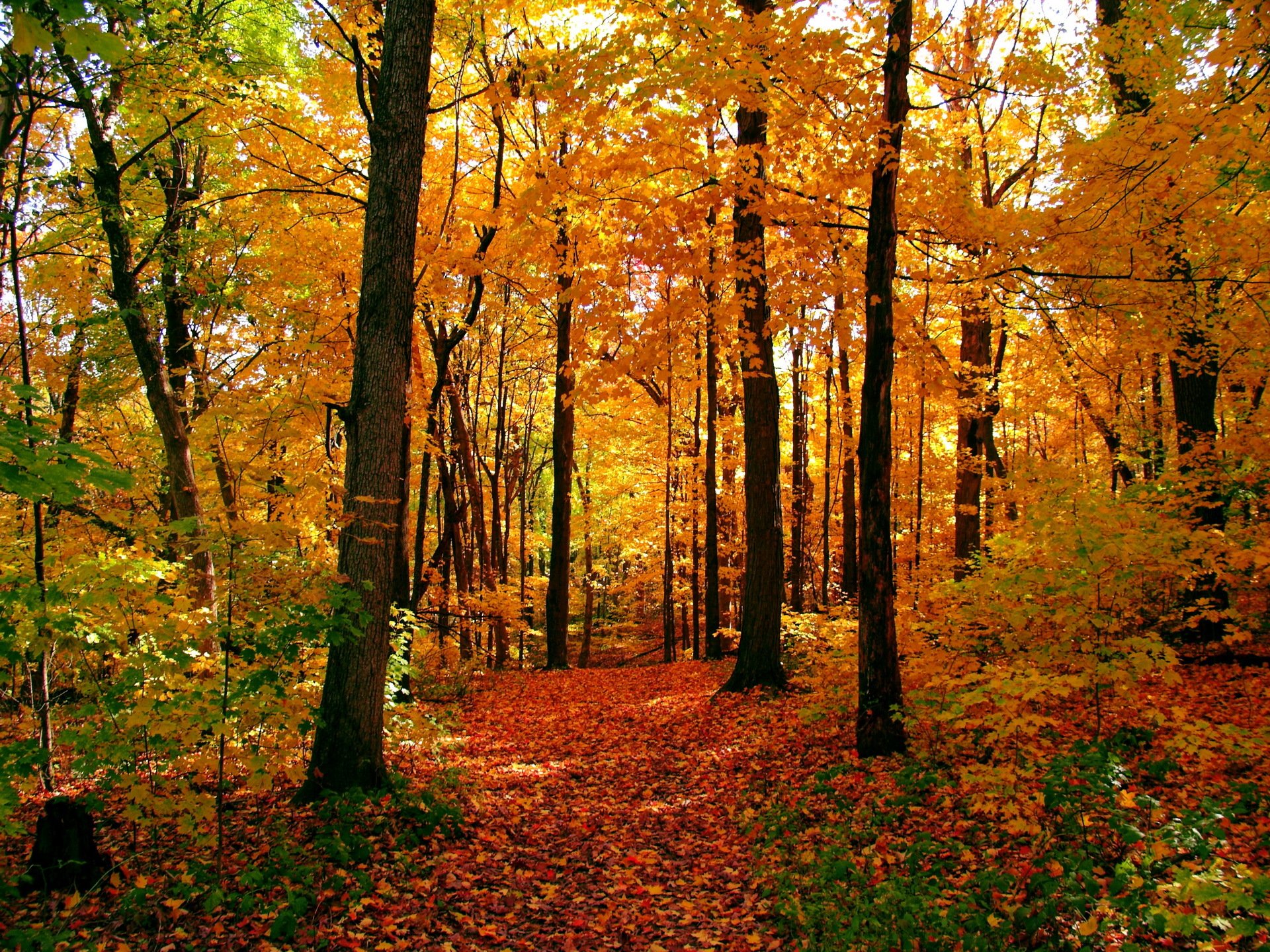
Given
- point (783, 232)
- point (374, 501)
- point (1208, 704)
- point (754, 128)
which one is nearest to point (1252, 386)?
point (1208, 704)

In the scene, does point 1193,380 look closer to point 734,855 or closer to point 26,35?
point 734,855

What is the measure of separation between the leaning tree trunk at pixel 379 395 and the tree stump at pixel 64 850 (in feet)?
4.50

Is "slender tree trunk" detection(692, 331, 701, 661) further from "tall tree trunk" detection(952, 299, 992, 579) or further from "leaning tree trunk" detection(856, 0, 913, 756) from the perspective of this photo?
"leaning tree trunk" detection(856, 0, 913, 756)

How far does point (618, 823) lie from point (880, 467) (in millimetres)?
3806

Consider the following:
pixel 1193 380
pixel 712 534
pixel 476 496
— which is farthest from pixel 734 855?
pixel 476 496

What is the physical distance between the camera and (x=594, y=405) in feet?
25.9

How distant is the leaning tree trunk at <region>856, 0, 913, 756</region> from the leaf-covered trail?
91cm

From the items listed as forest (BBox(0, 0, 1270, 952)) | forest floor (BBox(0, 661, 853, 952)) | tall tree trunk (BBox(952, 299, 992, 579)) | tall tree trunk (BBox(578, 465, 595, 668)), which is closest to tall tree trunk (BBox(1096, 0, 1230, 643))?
forest (BBox(0, 0, 1270, 952))

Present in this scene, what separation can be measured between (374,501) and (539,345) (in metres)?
14.7

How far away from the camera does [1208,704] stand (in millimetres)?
6816

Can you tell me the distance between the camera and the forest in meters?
3.89

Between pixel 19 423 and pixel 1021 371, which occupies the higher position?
pixel 1021 371

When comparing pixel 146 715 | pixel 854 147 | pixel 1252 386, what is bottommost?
pixel 146 715

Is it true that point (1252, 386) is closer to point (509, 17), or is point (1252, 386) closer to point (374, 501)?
point (509, 17)
